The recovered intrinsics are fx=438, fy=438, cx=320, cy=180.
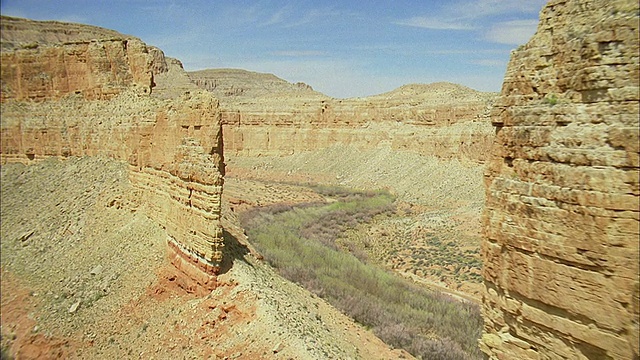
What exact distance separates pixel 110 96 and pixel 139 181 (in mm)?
5674

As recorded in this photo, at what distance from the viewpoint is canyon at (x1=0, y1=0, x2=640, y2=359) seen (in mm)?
4355

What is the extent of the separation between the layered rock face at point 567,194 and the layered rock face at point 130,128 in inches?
227

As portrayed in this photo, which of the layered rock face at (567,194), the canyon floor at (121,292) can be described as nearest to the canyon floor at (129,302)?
the canyon floor at (121,292)

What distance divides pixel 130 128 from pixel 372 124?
35752 millimetres

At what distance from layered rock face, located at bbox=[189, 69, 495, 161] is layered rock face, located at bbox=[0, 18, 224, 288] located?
24230 millimetres

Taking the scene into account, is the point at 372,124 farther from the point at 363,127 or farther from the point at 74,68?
the point at 74,68

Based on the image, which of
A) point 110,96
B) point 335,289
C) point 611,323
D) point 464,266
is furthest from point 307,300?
point 110,96

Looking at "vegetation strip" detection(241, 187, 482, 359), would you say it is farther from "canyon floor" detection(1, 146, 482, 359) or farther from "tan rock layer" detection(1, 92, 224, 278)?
"tan rock layer" detection(1, 92, 224, 278)

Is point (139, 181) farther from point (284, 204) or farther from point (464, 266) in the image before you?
point (284, 204)

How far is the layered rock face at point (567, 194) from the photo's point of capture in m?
4.18

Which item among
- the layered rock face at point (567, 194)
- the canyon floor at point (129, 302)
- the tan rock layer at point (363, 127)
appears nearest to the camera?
the layered rock face at point (567, 194)

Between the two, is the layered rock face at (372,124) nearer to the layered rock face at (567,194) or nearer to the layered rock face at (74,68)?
the layered rock face at (74,68)

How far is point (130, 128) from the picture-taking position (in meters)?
13.5

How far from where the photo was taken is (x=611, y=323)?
13.9ft
